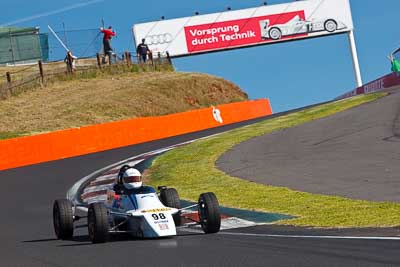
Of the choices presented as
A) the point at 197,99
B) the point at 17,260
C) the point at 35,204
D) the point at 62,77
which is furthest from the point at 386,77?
the point at 17,260

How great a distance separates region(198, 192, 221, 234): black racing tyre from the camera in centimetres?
1236

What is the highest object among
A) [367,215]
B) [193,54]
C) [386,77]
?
[193,54]

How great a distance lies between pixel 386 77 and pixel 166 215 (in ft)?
113

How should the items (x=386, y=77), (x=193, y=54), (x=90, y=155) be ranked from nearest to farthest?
(x=90, y=155) → (x=386, y=77) → (x=193, y=54)

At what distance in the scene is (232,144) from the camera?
91.7ft

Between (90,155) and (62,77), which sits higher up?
(62,77)

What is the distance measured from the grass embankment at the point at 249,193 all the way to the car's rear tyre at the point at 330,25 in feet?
131

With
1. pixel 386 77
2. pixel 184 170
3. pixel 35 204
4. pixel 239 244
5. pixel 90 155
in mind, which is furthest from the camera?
pixel 386 77

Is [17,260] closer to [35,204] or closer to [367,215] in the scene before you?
[367,215]

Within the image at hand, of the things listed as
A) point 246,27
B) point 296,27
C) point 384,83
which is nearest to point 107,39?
point 384,83

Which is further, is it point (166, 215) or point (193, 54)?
point (193, 54)

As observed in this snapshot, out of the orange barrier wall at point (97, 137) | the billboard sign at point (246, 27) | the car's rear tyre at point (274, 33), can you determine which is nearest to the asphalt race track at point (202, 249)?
→ the orange barrier wall at point (97, 137)

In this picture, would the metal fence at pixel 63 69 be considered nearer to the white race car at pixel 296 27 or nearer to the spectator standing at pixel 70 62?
the spectator standing at pixel 70 62

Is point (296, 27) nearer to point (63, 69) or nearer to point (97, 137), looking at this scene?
point (63, 69)
